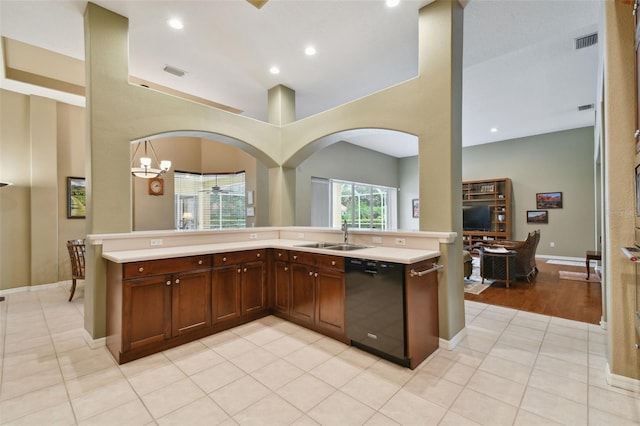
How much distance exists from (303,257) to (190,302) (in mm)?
1293

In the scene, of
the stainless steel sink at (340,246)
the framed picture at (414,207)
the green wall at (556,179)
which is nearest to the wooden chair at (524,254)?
the green wall at (556,179)

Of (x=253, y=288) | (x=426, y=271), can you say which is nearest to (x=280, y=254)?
(x=253, y=288)

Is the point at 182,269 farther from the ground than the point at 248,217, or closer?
closer

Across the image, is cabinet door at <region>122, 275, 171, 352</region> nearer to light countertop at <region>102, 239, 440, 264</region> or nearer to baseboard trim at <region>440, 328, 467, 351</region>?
light countertop at <region>102, 239, 440, 264</region>

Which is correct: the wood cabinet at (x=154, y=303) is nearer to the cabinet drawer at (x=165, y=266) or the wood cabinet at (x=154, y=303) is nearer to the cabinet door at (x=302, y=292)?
the cabinet drawer at (x=165, y=266)

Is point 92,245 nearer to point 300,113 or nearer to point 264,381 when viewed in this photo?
point 264,381

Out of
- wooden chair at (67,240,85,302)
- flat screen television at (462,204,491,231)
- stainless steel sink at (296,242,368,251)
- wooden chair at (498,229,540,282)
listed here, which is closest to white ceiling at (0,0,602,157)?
stainless steel sink at (296,242,368,251)

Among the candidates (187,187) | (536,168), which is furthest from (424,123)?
(536,168)

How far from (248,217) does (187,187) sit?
198 cm

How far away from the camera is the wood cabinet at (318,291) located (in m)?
3.00

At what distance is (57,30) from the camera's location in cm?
339

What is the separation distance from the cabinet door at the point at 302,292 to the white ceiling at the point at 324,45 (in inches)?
82.0

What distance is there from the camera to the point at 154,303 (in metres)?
2.75

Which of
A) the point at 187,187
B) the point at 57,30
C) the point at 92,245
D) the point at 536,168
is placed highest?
the point at 57,30
